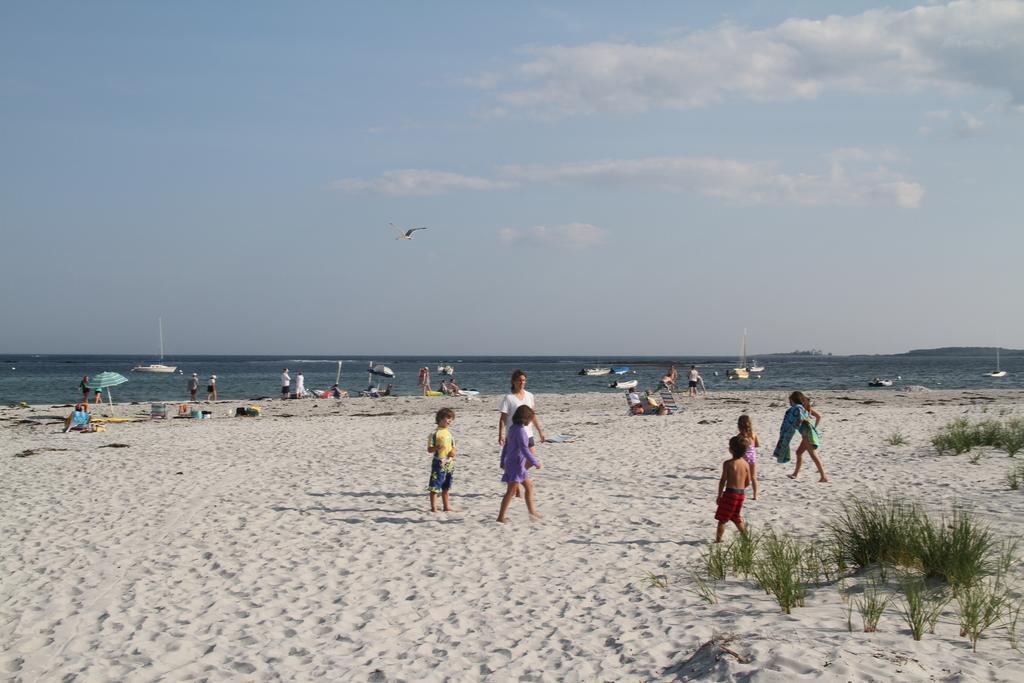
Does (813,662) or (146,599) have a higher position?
(813,662)

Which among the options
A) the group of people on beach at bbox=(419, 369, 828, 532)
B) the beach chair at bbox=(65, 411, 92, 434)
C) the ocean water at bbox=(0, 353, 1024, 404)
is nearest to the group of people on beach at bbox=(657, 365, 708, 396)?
the ocean water at bbox=(0, 353, 1024, 404)

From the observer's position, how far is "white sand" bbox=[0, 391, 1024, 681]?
5227mm

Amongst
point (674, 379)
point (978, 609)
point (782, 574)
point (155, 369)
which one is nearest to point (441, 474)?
point (782, 574)

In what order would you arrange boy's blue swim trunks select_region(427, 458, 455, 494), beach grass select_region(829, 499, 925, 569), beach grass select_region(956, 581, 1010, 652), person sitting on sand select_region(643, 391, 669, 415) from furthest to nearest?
person sitting on sand select_region(643, 391, 669, 415) < boy's blue swim trunks select_region(427, 458, 455, 494) < beach grass select_region(829, 499, 925, 569) < beach grass select_region(956, 581, 1010, 652)

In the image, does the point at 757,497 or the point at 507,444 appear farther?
the point at 757,497

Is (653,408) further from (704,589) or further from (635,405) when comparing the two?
(704,589)

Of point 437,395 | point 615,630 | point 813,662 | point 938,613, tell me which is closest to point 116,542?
point 615,630

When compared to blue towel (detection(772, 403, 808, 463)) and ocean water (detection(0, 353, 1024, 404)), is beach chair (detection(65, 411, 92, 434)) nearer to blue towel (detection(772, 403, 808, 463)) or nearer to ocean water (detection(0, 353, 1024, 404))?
blue towel (detection(772, 403, 808, 463))

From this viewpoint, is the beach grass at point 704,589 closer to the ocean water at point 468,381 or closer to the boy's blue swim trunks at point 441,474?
the boy's blue swim trunks at point 441,474

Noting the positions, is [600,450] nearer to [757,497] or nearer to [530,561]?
[757,497]

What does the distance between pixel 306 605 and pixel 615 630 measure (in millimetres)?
2697

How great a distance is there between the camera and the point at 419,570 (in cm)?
752

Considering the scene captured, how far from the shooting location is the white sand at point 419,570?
17.1ft

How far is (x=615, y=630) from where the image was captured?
5.71m
